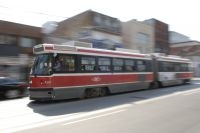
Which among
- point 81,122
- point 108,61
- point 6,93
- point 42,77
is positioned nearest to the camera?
point 81,122

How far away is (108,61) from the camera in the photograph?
18.2 metres

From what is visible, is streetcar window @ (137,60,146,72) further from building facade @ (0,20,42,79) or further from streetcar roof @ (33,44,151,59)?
building facade @ (0,20,42,79)

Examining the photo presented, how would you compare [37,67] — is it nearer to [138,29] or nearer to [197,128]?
[197,128]

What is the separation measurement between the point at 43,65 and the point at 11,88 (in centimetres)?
346

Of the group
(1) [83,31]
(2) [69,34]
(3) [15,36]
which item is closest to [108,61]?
(3) [15,36]

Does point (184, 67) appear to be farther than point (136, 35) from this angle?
No

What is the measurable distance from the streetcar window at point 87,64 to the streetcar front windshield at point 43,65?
2.19 metres

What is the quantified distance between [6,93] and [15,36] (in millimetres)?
21871

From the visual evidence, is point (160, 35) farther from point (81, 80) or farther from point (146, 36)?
point (81, 80)

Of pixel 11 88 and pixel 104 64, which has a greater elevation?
pixel 104 64

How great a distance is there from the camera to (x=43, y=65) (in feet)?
47.8

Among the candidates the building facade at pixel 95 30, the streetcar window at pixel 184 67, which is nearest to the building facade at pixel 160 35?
the building facade at pixel 95 30

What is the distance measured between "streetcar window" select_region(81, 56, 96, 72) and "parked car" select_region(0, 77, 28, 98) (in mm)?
4237

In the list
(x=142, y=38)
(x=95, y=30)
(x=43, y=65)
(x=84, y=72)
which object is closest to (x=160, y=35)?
(x=142, y=38)
